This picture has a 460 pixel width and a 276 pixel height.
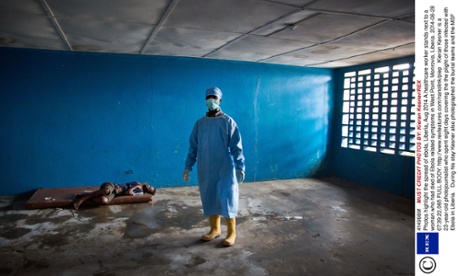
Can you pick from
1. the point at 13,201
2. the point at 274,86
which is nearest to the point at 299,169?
the point at 274,86

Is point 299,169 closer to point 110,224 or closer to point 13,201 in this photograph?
point 110,224

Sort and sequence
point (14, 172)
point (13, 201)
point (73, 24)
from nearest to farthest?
A: 1. point (73, 24)
2. point (13, 201)
3. point (14, 172)

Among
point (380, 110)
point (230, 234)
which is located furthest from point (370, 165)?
point (230, 234)

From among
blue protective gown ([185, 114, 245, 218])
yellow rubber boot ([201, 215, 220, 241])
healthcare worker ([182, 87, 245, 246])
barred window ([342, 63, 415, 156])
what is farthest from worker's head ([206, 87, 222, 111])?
barred window ([342, 63, 415, 156])

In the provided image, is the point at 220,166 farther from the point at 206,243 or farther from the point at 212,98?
the point at 206,243

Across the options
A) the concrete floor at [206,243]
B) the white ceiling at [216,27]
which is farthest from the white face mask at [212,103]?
the concrete floor at [206,243]

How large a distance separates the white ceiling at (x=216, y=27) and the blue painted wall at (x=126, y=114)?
416 mm

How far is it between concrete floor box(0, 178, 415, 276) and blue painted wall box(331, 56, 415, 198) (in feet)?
1.38

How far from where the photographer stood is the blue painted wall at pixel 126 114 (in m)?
4.59

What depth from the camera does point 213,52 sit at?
15.6 ft

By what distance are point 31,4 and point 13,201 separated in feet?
10.0

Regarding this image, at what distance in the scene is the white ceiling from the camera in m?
2.65

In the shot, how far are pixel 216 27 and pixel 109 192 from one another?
2.72 metres
